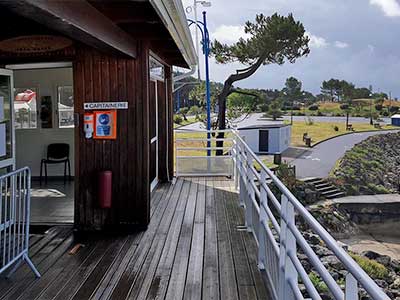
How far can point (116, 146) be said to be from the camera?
4867 mm

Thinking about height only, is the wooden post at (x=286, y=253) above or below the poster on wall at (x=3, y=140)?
below

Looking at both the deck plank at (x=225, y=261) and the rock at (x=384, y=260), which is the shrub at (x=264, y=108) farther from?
the deck plank at (x=225, y=261)

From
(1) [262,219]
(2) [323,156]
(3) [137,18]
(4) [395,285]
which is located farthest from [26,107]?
(2) [323,156]

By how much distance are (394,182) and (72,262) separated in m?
26.8

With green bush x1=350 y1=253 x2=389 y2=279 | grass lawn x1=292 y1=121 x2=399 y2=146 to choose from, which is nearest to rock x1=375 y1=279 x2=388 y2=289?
green bush x1=350 y1=253 x2=389 y2=279

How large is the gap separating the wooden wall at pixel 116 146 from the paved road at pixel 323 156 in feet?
54.7

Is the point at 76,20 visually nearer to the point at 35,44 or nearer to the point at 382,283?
the point at 35,44

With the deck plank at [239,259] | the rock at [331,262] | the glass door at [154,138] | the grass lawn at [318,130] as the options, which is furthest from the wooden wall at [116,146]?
the grass lawn at [318,130]

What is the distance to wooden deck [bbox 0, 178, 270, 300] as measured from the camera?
3.25 metres

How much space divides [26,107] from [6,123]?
3141mm

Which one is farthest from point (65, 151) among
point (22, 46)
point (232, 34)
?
point (232, 34)

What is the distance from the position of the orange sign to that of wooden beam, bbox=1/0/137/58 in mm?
917

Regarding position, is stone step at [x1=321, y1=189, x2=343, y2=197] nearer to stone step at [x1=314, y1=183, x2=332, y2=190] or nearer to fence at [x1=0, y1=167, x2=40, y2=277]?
stone step at [x1=314, y1=183, x2=332, y2=190]

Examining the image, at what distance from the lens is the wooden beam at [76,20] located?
217 cm
